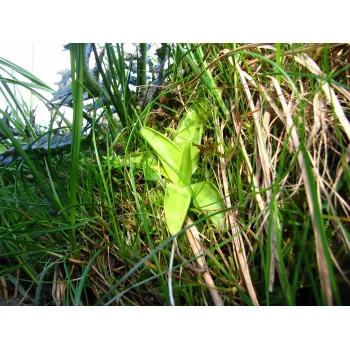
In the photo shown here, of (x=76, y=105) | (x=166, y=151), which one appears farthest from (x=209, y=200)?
→ (x=76, y=105)

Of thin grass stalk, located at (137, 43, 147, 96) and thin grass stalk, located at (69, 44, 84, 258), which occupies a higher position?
thin grass stalk, located at (137, 43, 147, 96)

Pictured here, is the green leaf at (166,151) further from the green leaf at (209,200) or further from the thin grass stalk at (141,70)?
the thin grass stalk at (141,70)

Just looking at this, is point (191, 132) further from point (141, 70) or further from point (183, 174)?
point (141, 70)

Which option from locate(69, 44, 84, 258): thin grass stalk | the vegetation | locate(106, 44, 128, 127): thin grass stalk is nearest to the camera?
the vegetation

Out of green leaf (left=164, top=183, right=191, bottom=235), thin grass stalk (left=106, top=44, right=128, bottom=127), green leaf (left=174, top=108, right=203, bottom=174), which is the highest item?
thin grass stalk (left=106, top=44, right=128, bottom=127)

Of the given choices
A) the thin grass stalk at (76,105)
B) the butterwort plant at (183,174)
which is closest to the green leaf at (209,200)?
the butterwort plant at (183,174)

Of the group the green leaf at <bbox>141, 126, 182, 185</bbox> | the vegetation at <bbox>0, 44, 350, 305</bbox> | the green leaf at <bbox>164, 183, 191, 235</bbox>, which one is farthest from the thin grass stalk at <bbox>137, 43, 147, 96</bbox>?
the green leaf at <bbox>164, 183, 191, 235</bbox>

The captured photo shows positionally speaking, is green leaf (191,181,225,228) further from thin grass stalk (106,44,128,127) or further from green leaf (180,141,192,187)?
thin grass stalk (106,44,128,127)
